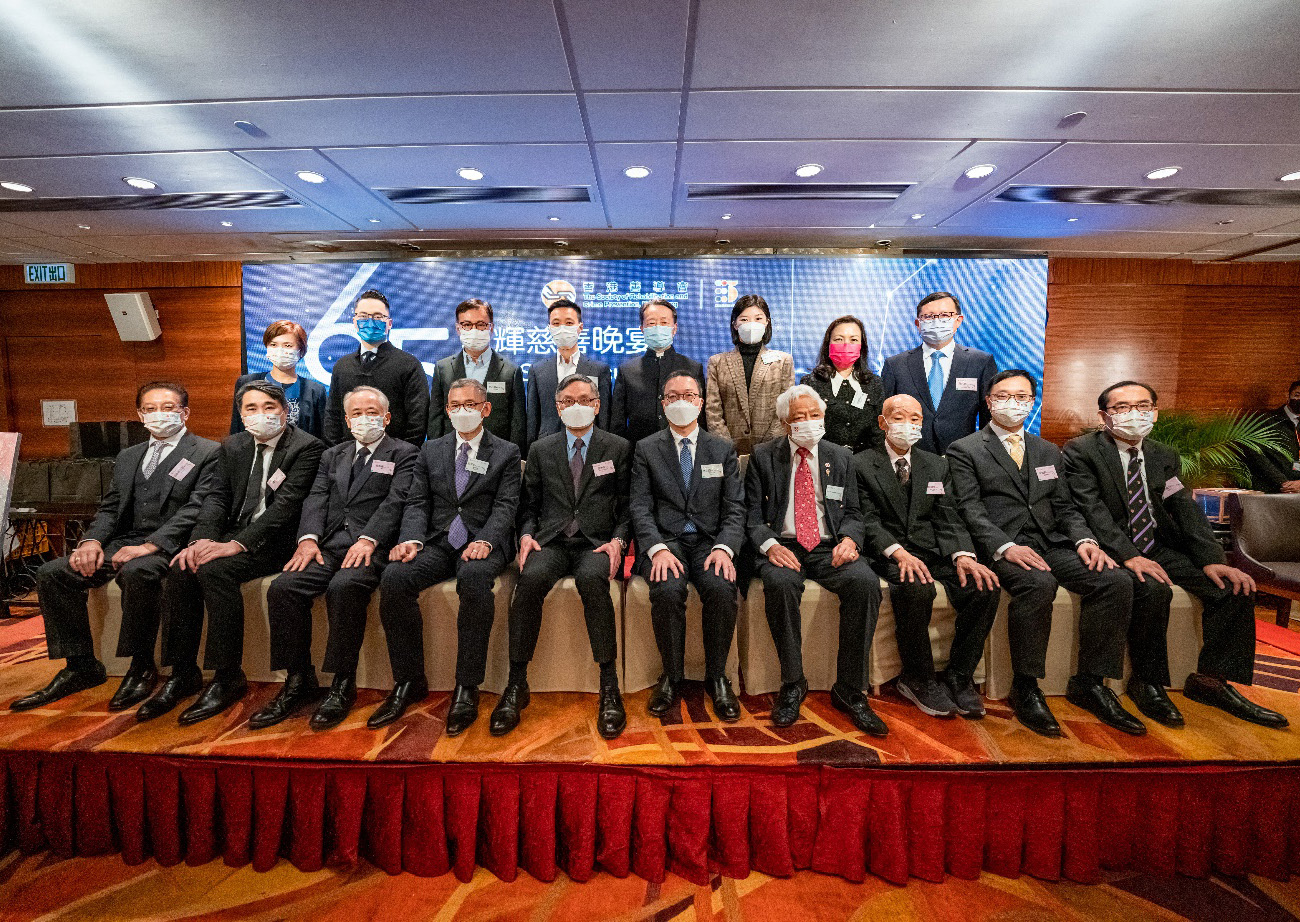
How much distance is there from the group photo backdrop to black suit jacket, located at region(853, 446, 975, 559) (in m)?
2.74

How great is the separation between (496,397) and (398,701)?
5.75ft

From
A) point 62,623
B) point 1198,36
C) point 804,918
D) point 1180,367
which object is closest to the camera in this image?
point 804,918

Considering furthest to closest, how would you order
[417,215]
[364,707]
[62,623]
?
[417,215] → [62,623] → [364,707]

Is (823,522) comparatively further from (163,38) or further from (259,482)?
(163,38)

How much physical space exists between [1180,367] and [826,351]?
5.32 metres

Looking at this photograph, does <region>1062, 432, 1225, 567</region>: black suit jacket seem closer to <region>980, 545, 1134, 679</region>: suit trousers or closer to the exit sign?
<region>980, 545, 1134, 679</region>: suit trousers

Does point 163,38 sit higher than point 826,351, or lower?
higher

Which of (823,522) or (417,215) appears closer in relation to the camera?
(823,522)

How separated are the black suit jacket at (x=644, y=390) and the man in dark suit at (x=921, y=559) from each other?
117 centimetres

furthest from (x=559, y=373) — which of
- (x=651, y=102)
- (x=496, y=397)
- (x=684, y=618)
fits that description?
(x=684, y=618)

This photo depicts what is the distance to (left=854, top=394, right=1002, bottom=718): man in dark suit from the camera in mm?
2270

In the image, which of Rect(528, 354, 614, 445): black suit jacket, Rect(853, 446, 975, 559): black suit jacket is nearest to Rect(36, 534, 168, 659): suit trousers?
Rect(528, 354, 614, 445): black suit jacket

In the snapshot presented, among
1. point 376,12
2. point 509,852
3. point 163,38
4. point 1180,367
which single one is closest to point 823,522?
point 509,852

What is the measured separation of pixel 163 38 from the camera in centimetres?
211
